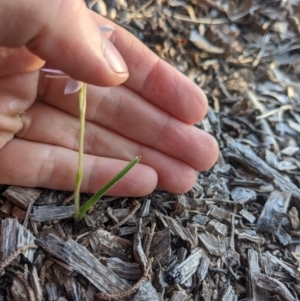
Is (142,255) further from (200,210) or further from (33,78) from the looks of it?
(33,78)

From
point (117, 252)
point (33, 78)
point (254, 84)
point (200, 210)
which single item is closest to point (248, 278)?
point (200, 210)

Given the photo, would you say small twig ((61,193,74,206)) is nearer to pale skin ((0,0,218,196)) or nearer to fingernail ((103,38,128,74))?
pale skin ((0,0,218,196))

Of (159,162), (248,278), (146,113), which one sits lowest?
(248,278)

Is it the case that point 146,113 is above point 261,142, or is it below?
above

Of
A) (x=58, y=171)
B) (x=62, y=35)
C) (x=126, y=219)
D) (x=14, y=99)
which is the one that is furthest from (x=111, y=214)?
(x=62, y=35)

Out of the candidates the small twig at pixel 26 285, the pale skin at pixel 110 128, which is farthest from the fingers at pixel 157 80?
the small twig at pixel 26 285

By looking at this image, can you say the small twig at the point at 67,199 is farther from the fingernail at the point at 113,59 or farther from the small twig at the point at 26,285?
the fingernail at the point at 113,59

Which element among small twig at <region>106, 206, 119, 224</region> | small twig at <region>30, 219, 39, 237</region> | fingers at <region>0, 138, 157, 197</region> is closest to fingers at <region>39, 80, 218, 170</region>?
fingers at <region>0, 138, 157, 197</region>
